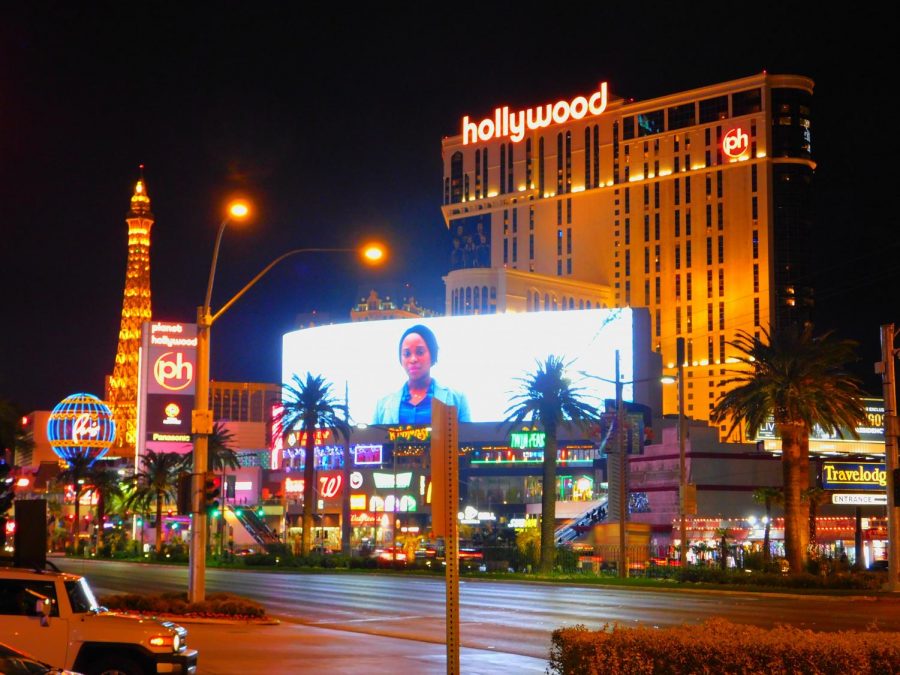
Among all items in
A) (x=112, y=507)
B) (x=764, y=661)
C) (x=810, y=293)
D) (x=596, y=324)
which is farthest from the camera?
(x=810, y=293)

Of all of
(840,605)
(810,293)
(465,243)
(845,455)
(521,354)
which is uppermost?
(465,243)

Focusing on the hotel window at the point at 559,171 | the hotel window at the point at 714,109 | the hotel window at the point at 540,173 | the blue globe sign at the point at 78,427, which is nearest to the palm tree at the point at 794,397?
the blue globe sign at the point at 78,427

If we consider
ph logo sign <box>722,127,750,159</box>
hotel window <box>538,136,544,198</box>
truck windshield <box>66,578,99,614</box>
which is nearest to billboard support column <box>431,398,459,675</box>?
truck windshield <box>66,578,99,614</box>

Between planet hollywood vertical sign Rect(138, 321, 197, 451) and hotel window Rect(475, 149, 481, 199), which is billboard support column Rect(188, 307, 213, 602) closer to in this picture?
planet hollywood vertical sign Rect(138, 321, 197, 451)

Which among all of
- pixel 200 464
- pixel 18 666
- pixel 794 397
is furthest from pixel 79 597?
pixel 794 397

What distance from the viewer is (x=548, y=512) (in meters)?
57.5

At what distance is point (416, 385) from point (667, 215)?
5720 centimetres

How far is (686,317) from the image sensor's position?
16412cm

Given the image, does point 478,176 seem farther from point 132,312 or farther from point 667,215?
point 132,312

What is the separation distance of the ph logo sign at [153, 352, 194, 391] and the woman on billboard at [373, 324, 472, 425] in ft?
71.3

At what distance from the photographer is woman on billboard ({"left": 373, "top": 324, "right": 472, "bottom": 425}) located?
126m

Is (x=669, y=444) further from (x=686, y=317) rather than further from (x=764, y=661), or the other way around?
(x=686, y=317)

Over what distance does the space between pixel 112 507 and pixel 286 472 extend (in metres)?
19.5

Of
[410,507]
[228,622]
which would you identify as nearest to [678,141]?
[410,507]
